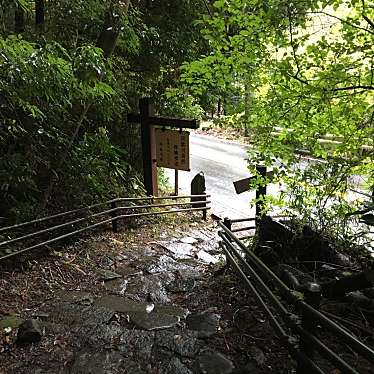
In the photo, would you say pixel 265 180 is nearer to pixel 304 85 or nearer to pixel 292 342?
pixel 304 85

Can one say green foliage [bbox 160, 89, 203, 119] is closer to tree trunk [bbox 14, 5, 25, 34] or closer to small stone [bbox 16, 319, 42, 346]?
tree trunk [bbox 14, 5, 25, 34]

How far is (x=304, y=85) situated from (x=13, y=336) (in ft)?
12.2

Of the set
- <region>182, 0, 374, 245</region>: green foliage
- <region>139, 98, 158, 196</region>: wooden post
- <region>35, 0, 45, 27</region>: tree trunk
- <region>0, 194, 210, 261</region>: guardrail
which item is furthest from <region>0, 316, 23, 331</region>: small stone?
<region>139, 98, 158, 196</region>: wooden post

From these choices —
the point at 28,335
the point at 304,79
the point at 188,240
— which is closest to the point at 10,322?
the point at 28,335

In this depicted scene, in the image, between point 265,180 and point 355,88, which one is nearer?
point 355,88

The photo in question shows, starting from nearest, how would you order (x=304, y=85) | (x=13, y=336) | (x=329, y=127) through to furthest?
(x=13, y=336) < (x=304, y=85) < (x=329, y=127)

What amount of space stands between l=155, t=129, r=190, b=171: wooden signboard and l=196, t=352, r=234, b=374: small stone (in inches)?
237

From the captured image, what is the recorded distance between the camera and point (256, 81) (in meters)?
4.45

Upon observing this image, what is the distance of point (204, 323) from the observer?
3801mm

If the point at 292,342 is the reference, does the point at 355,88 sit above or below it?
above

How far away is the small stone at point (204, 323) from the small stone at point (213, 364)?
1.19ft

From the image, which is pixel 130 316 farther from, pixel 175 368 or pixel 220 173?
pixel 220 173

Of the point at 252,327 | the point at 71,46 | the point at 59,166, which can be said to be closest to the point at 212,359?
the point at 252,327

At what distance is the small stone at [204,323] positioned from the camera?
141 inches
